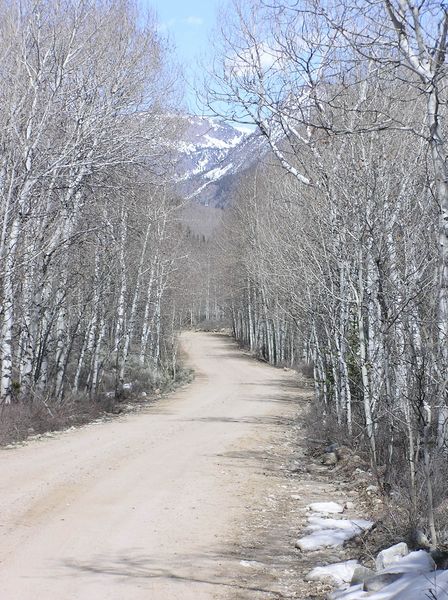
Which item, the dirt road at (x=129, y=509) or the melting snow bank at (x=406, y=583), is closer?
the melting snow bank at (x=406, y=583)

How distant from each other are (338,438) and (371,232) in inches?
213

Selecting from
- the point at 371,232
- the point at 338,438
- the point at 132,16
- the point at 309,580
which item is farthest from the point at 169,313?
the point at 309,580

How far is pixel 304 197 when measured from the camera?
14617 millimetres

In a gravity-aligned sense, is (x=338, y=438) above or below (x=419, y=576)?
below

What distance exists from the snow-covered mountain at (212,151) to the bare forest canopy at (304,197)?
130mm

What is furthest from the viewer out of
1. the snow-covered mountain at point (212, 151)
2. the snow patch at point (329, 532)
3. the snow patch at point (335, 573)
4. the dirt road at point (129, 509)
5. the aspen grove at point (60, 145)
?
the aspen grove at point (60, 145)

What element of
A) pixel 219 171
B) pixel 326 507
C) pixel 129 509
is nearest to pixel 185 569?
pixel 129 509

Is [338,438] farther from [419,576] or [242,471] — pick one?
[419,576]

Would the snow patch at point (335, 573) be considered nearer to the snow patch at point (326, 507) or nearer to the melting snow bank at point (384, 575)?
the melting snow bank at point (384, 575)

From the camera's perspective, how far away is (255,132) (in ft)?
39.3

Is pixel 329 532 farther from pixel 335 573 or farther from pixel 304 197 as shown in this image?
pixel 304 197

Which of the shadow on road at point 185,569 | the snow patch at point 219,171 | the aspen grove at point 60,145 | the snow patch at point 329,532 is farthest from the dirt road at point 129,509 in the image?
the snow patch at point 219,171

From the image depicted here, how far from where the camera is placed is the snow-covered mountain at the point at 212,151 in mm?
12242

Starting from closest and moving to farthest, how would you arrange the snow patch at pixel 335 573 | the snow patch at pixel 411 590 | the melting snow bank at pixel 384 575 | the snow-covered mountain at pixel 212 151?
1. the snow patch at pixel 411 590
2. the melting snow bank at pixel 384 575
3. the snow patch at pixel 335 573
4. the snow-covered mountain at pixel 212 151
